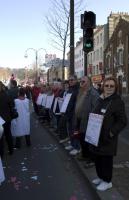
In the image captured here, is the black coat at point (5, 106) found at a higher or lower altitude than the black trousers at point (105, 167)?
higher

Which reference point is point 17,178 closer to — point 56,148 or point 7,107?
point 7,107

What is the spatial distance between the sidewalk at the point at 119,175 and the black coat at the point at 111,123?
23.4 inches

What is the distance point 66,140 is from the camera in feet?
45.1

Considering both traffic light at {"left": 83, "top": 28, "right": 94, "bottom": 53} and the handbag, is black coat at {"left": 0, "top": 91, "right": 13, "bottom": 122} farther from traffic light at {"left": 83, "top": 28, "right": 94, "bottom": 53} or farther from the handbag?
traffic light at {"left": 83, "top": 28, "right": 94, "bottom": 53}

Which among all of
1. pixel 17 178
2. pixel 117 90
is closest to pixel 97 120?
pixel 117 90

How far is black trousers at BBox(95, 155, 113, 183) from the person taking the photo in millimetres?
7340

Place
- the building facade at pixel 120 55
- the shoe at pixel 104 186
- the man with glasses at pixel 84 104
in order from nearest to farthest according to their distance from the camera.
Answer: the shoe at pixel 104 186 → the man with glasses at pixel 84 104 → the building facade at pixel 120 55

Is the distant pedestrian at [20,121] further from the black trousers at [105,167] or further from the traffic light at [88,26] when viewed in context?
the black trousers at [105,167]

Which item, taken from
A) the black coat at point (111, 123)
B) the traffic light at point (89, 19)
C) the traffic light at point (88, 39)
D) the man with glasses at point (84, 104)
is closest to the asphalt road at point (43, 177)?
the man with glasses at point (84, 104)

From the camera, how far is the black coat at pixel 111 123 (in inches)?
275

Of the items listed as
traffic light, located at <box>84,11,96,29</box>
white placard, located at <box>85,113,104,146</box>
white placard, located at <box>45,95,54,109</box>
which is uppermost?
traffic light, located at <box>84,11,96,29</box>

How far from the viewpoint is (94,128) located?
7367 mm

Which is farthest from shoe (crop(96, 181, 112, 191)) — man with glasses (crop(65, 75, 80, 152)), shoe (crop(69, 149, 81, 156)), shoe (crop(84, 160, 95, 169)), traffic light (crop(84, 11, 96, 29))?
traffic light (crop(84, 11, 96, 29))

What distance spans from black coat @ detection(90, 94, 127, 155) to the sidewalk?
594 mm
